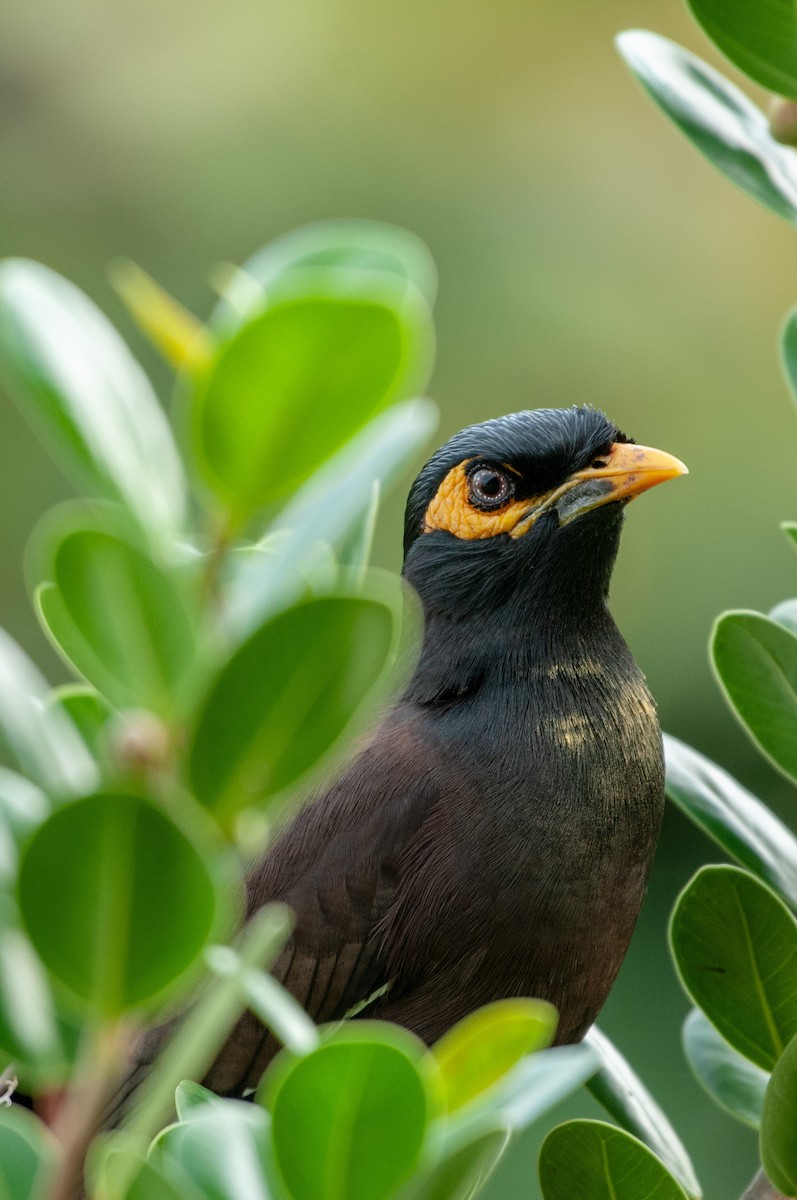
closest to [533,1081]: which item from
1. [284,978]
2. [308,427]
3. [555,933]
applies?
[308,427]

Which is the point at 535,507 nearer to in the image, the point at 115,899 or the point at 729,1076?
the point at 729,1076

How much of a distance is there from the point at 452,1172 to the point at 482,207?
5.56m

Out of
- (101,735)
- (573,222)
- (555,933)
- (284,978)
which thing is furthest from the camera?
(573,222)

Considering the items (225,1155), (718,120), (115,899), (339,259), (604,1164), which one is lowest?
(604,1164)

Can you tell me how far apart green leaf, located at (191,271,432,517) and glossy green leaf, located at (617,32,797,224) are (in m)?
0.69

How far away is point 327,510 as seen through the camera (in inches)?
20.8

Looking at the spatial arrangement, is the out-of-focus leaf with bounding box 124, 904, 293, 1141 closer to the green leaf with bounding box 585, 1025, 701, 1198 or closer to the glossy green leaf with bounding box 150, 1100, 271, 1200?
the glossy green leaf with bounding box 150, 1100, 271, 1200

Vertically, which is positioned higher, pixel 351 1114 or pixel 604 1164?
pixel 351 1114

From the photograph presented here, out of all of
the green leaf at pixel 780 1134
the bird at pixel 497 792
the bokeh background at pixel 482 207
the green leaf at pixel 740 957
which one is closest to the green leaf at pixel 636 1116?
the green leaf at pixel 740 957

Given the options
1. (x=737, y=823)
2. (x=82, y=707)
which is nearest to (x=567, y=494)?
(x=737, y=823)

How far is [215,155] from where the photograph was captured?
5879 millimetres

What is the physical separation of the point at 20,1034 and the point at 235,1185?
9 centimetres

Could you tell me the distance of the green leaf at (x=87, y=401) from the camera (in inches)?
21.2

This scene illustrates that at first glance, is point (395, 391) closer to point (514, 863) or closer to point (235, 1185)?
point (235, 1185)
